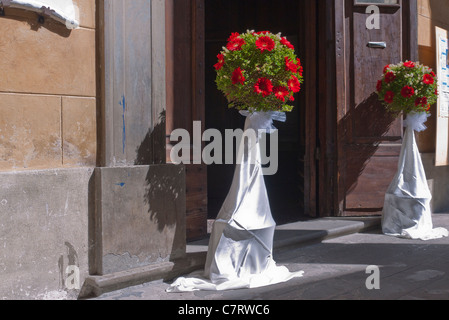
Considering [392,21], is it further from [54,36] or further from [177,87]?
[54,36]

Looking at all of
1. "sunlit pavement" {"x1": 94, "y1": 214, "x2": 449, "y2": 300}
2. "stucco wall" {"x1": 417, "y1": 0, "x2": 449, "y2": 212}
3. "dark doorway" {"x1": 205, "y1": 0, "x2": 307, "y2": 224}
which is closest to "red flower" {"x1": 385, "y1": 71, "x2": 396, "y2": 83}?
"stucco wall" {"x1": 417, "y1": 0, "x2": 449, "y2": 212}

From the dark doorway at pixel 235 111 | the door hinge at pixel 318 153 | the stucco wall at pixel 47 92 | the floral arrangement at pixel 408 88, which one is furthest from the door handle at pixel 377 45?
the stucco wall at pixel 47 92

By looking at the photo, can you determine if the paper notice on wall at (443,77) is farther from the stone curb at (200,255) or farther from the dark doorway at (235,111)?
the stone curb at (200,255)

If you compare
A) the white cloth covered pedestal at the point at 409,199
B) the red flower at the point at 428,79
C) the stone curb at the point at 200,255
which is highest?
the red flower at the point at 428,79

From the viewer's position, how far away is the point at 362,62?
6.52 meters

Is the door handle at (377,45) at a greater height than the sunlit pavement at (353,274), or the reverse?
the door handle at (377,45)

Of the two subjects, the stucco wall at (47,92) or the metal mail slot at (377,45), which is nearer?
the stucco wall at (47,92)

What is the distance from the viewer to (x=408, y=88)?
5758 millimetres

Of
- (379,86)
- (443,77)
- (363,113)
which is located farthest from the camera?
(443,77)

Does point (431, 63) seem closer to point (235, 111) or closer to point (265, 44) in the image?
point (235, 111)

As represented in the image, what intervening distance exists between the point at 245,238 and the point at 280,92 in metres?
1.21

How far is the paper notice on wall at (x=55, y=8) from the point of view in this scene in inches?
138

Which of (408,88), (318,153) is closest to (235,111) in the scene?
(318,153)

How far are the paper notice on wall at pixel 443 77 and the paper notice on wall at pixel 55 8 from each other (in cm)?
553
